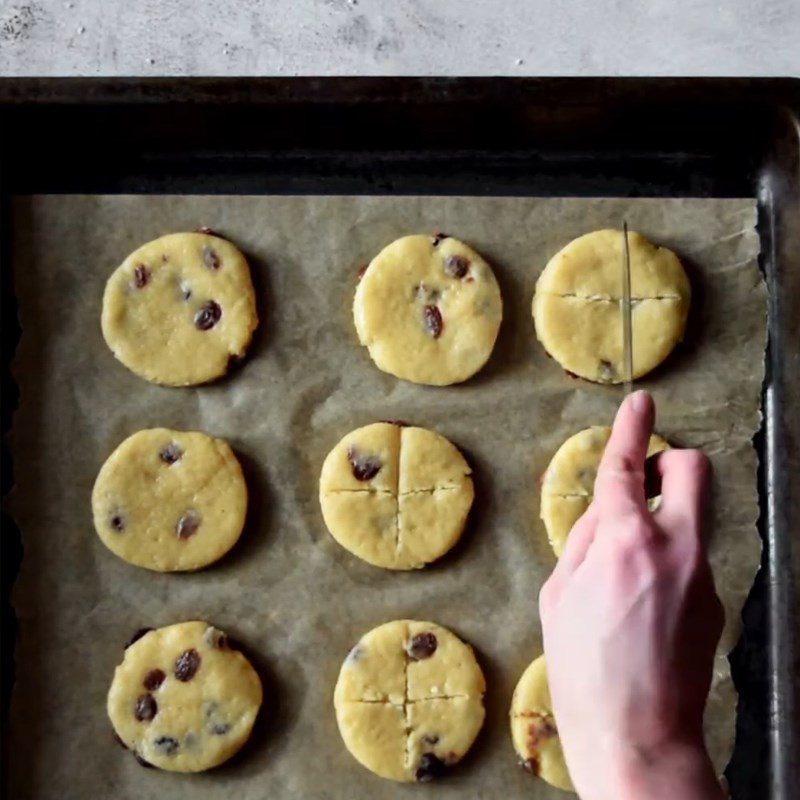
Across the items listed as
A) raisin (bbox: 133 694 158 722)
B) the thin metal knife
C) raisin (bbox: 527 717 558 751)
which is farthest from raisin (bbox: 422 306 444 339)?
raisin (bbox: 133 694 158 722)

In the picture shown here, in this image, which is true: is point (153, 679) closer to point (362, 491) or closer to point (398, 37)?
point (362, 491)

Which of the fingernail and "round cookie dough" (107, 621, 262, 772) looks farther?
"round cookie dough" (107, 621, 262, 772)

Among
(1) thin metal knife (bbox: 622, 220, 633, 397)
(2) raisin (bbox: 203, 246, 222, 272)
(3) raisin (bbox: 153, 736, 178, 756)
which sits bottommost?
(3) raisin (bbox: 153, 736, 178, 756)

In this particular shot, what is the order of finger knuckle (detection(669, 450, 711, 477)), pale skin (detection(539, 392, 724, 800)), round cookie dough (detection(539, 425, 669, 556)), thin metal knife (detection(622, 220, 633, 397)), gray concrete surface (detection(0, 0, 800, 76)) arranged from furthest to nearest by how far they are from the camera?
gray concrete surface (detection(0, 0, 800, 76))
round cookie dough (detection(539, 425, 669, 556))
thin metal knife (detection(622, 220, 633, 397))
finger knuckle (detection(669, 450, 711, 477))
pale skin (detection(539, 392, 724, 800))

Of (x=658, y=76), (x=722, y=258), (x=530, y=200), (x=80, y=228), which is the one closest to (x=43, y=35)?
(x=80, y=228)

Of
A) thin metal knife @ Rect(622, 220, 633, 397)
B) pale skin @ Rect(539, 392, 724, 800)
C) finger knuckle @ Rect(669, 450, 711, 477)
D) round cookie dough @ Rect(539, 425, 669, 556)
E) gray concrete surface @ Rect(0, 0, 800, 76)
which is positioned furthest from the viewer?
gray concrete surface @ Rect(0, 0, 800, 76)

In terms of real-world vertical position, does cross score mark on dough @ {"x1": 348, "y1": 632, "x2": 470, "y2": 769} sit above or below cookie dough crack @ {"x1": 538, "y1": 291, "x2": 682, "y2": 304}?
below

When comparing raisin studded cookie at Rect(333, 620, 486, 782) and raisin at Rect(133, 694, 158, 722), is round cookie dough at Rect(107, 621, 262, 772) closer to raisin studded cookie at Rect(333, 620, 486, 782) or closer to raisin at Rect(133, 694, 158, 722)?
raisin at Rect(133, 694, 158, 722)

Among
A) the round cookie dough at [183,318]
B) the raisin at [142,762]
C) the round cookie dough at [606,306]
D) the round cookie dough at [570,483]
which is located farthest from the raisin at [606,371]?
the raisin at [142,762]
